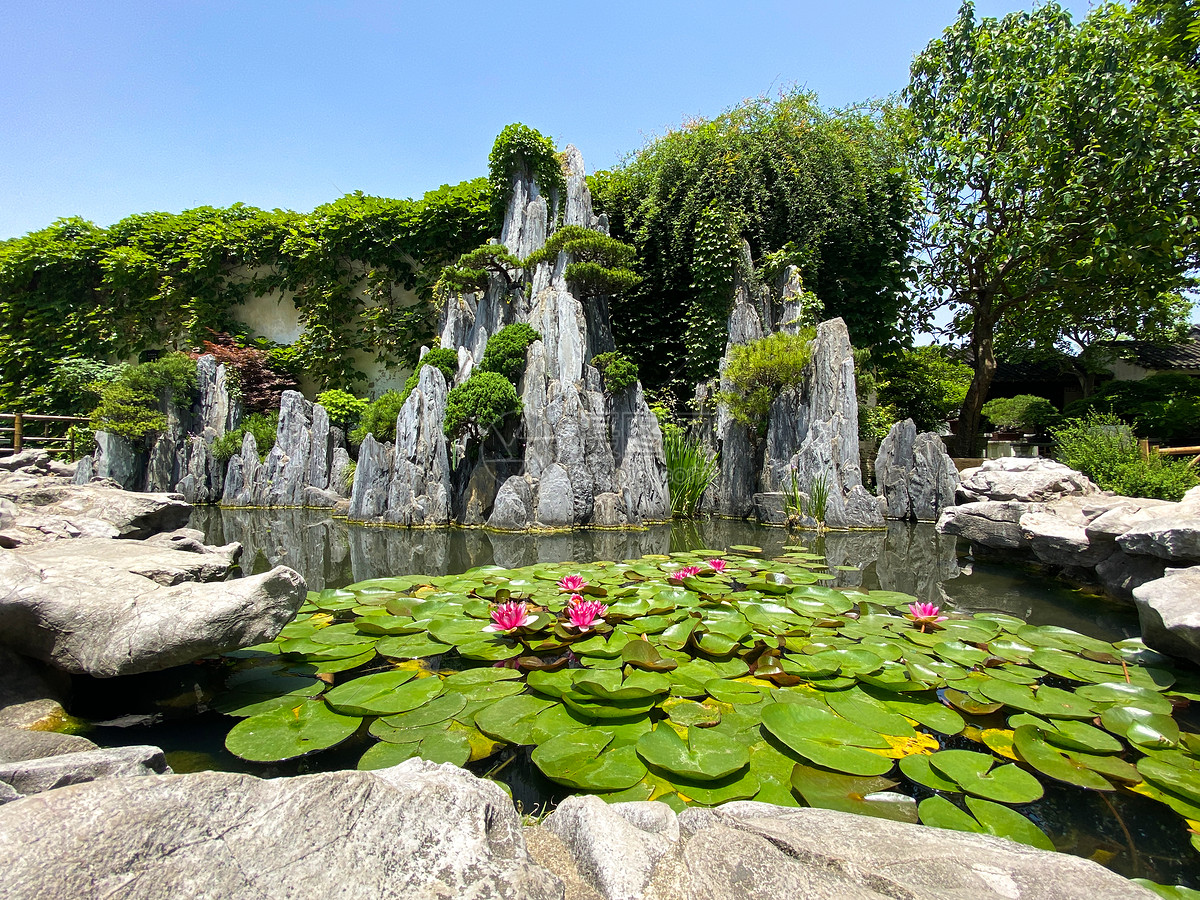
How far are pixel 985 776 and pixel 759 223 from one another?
12620 mm

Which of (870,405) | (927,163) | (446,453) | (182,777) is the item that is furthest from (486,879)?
(927,163)

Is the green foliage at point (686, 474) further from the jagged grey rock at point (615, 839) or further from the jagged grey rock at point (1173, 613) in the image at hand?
the jagged grey rock at point (615, 839)

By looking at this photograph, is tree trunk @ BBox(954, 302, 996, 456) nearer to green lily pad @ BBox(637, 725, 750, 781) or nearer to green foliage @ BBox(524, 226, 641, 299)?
green foliage @ BBox(524, 226, 641, 299)

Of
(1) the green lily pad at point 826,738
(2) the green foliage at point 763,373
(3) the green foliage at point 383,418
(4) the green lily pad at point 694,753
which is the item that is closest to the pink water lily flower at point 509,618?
(4) the green lily pad at point 694,753

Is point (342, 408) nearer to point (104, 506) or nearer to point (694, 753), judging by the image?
point (104, 506)

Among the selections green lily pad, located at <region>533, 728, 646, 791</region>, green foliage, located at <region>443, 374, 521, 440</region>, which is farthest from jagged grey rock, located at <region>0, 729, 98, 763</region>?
green foliage, located at <region>443, 374, 521, 440</region>

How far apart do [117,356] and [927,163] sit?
69.3 feet

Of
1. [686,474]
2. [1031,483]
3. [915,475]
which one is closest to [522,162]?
[686,474]

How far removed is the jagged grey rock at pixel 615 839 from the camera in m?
1.00

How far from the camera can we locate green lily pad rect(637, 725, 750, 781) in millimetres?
1782

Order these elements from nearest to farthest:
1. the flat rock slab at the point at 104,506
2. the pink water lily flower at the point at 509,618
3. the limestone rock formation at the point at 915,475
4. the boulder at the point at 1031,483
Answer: the pink water lily flower at the point at 509,618, the flat rock slab at the point at 104,506, the boulder at the point at 1031,483, the limestone rock formation at the point at 915,475

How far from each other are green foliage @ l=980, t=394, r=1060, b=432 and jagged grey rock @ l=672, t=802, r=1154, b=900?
55.1ft

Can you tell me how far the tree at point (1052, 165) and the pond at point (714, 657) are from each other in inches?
303

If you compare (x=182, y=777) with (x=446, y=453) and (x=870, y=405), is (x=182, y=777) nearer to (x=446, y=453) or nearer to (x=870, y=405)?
(x=446, y=453)
